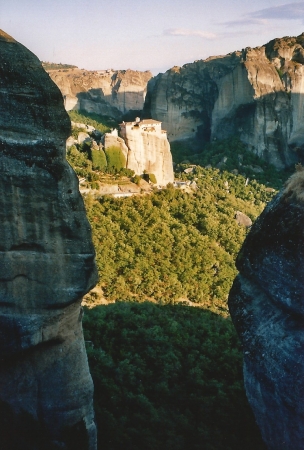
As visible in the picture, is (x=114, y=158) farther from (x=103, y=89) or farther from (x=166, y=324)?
(x=103, y=89)

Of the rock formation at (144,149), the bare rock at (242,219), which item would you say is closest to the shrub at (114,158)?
the rock formation at (144,149)

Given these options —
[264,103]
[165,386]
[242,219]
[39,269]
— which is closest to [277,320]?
[39,269]

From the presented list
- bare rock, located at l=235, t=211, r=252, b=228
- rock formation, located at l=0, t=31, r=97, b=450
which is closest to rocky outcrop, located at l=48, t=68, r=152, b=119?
bare rock, located at l=235, t=211, r=252, b=228

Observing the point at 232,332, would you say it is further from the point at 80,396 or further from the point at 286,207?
the point at 286,207

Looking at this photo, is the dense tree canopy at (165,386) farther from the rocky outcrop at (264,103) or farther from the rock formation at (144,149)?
the rocky outcrop at (264,103)

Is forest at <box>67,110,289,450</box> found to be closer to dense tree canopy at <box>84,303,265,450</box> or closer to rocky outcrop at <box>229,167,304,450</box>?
dense tree canopy at <box>84,303,265,450</box>

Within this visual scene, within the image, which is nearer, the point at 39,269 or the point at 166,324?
the point at 39,269
